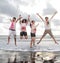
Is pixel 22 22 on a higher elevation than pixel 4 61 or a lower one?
higher

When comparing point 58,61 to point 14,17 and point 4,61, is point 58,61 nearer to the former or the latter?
point 4,61

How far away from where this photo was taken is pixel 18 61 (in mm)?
10500

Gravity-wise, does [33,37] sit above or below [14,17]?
below

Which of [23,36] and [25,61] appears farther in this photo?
[23,36]

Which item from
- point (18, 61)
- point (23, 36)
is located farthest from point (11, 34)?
point (18, 61)

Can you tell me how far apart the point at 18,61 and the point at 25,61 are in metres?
0.25

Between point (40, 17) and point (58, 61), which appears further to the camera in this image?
point (40, 17)

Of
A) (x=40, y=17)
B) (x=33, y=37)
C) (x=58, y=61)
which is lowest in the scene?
(x=58, y=61)

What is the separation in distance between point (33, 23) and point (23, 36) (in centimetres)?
92

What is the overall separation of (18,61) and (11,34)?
239 inches

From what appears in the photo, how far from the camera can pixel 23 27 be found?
16172mm

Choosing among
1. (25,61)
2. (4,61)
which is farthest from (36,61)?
(4,61)

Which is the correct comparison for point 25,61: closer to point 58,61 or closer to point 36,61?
point 36,61

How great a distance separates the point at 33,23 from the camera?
16281 mm
